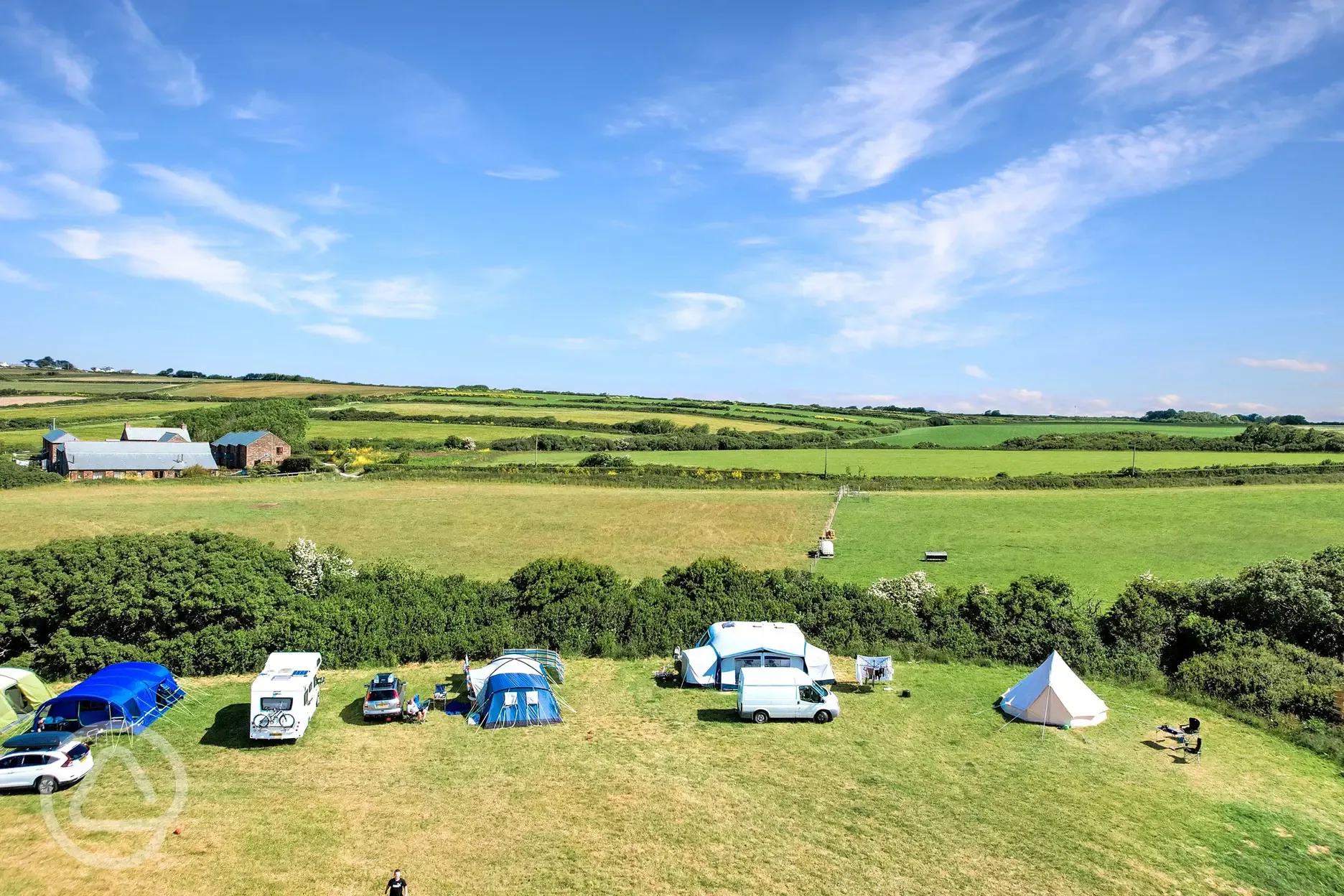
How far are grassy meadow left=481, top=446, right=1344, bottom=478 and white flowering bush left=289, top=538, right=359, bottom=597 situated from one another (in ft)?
156

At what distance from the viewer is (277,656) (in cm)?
2480

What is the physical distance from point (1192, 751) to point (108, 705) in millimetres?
31220

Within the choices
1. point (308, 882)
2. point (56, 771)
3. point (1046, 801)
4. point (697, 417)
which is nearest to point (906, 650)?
point (1046, 801)

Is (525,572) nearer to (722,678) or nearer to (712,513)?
(722,678)

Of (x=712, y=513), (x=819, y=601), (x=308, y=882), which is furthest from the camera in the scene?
(x=712, y=513)

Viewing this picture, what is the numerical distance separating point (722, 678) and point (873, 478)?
1857 inches

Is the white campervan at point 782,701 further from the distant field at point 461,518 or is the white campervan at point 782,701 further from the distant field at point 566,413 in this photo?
the distant field at point 566,413

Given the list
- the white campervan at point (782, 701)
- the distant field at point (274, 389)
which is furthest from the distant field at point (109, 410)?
the white campervan at point (782, 701)

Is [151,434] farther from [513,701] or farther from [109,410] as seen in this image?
[513,701]

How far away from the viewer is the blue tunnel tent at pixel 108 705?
21625 millimetres

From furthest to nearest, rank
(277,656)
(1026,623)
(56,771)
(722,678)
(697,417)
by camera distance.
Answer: (697,417) < (1026,623) < (722,678) < (277,656) < (56,771)

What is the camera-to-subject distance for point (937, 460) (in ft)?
279

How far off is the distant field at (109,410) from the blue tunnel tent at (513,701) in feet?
360

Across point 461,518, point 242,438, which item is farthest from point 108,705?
point 242,438
